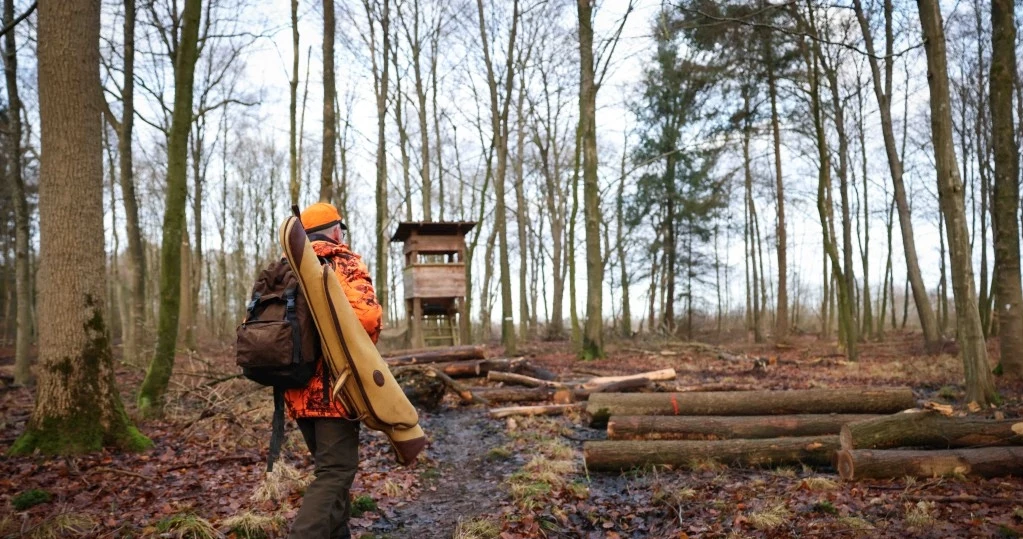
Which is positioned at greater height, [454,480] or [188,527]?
[188,527]

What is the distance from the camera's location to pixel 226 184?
112 ft

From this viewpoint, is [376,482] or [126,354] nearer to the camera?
[376,482]

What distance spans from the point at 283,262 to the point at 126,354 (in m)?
14.4

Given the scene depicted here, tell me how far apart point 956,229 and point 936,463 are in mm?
3657

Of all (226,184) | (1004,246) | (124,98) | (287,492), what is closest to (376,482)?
(287,492)

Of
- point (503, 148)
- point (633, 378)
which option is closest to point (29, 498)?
point (633, 378)

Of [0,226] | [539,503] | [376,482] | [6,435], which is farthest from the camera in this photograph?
[0,226]

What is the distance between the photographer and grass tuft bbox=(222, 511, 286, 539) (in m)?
4.02

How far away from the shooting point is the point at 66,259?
5.70 meters

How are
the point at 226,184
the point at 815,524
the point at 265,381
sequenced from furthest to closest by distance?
1. the point at 226,184
2. the point at 815,524
3. the point at 265,381

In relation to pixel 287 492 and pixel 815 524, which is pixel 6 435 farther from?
pixel 815 524

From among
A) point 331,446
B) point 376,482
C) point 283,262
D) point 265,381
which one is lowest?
point 376,482

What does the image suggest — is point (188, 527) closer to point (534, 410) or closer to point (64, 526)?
point (64, 526)

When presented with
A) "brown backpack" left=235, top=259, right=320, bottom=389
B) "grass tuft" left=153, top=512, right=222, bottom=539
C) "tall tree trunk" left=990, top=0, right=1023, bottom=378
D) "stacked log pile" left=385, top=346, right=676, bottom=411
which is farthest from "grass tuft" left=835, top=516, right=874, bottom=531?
"tall tree trunk" left=990, top=0, right=1023, bottom=378
